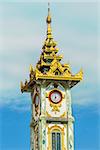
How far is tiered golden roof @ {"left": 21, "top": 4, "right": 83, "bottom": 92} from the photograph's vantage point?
5528 cm

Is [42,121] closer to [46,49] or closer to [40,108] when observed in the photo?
[40,108]

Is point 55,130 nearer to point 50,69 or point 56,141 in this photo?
point 56,141

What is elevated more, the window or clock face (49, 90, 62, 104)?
clock face (49, 90, 62, 104)

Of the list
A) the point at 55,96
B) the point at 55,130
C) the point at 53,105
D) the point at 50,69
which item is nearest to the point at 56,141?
the point at 55,130

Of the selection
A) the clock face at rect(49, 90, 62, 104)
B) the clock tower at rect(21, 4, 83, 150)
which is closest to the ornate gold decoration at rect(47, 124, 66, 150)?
the clock tower at rect(21, 4, 83, 150)

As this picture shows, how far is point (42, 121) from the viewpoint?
55031 mm

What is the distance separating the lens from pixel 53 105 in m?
55.5

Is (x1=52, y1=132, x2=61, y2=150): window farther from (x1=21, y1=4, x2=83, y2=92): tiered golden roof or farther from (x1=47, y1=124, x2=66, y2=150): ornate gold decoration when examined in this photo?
(x1=21, y1=4, x2=83, y2=92): tiered golden roof

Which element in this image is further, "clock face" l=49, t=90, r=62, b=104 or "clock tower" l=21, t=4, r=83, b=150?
"clock face" l=49, t=90, r=62, b=104

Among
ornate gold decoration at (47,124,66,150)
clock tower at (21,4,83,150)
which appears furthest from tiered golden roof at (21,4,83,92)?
ornate gold decoration at (47,124,66,150)

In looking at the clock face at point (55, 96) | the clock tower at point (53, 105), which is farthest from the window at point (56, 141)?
the clock face at point (55, 96)

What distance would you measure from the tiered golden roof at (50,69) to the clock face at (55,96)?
2.79 ft

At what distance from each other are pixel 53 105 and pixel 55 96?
0.56m

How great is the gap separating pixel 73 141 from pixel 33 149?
263 centimetres
